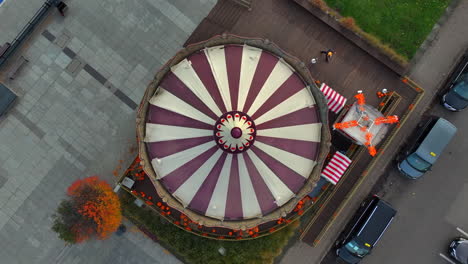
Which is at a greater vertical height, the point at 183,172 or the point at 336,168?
the point at 336,168

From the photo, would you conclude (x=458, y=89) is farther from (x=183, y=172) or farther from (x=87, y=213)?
(x=87, y=213)

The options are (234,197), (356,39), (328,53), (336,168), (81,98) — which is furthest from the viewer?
(81,98)

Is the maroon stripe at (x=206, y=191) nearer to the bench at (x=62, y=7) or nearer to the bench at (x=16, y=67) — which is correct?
the bench at (x=62, y=7)

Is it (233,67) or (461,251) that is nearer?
(233,67)

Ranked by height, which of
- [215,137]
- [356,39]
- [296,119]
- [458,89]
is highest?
[458,89]

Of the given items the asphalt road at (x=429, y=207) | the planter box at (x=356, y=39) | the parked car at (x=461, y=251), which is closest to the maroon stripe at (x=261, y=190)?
the asphalt road at (x=429, y=207)

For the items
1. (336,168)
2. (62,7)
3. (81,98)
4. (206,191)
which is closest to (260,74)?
(206,191)

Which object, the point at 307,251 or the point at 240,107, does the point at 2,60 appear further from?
the point at 307,251

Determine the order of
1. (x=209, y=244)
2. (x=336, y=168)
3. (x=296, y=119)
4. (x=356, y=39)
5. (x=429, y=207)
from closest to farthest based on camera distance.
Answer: (x=296, y=119) < (x=336, y=168) < (x=209, y=244) < (x=356, y=39) < (x=429, y=207)
